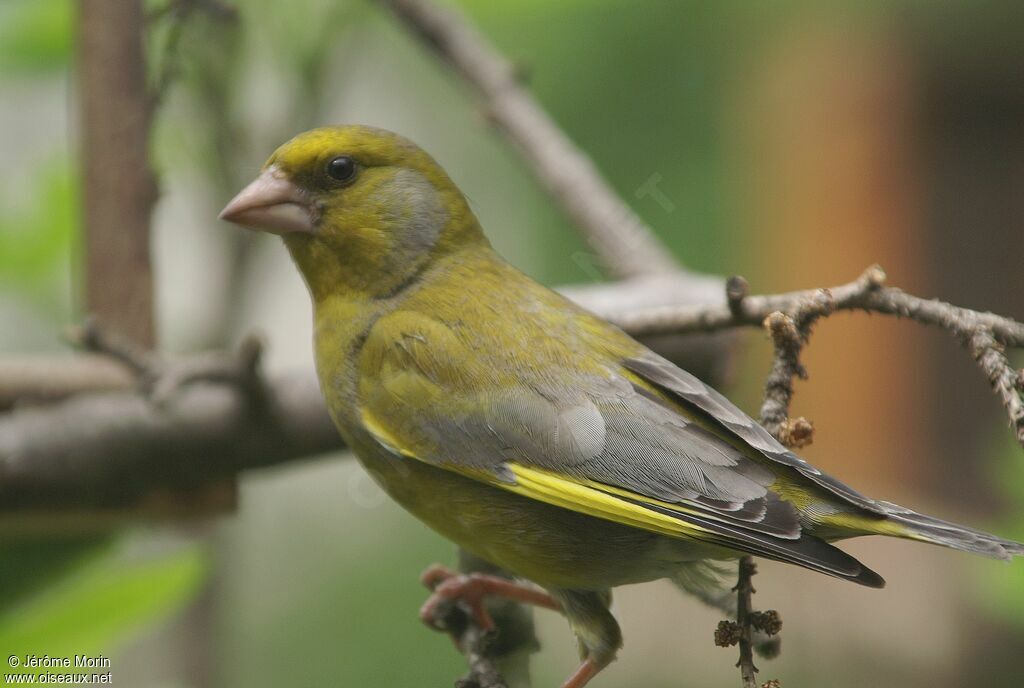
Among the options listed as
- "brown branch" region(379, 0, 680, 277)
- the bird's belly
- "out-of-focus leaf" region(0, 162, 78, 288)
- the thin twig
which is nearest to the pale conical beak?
the bird's belly

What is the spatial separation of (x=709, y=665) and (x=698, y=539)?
147cm

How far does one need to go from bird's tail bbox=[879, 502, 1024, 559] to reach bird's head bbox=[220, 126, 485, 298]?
106 cm

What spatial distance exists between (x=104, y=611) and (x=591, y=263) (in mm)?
2126

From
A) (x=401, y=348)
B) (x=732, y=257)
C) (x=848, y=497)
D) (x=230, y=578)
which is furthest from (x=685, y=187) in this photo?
(x=848, y=497)

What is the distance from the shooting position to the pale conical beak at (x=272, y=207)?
2139 millimetres

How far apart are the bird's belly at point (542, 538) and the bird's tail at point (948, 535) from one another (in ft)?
1.04

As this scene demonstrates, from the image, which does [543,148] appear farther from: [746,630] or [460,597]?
[746,630]

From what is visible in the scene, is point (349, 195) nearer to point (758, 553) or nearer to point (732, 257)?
point (758, 553)

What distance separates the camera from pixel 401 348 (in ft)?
6.92

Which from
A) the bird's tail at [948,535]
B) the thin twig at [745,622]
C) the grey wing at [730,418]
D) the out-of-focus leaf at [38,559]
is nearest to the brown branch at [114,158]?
the out-of-focus leaf at [38,559]

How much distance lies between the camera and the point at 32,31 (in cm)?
307

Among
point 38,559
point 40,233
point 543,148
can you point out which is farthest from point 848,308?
point 40,233

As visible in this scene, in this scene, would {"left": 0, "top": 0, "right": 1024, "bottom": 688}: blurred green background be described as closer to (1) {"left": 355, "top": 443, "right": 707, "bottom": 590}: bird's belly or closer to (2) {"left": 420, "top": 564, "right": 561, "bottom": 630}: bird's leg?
(2) {"left": 420, "top": 564, "right": 561, "bottom": 630}: bird's leg

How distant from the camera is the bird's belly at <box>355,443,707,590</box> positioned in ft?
6.19
